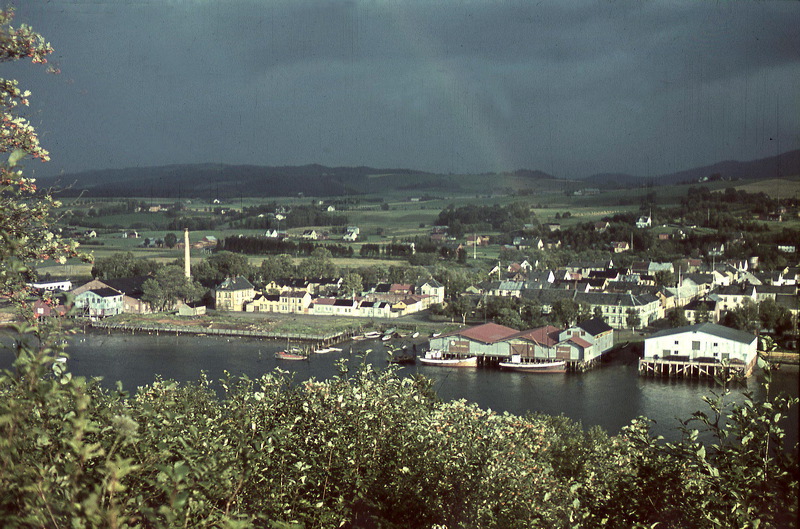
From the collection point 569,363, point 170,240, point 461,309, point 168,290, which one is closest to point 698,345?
point 569,363

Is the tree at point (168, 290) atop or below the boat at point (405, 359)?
atop

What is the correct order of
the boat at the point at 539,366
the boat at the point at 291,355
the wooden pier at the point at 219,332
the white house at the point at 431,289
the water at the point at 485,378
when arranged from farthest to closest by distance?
1. the white house at the point at 431,289
2. the wooden pier at the point at 219,332
3. the boat at the point at 291,355
4. the boat at the point at 539,366
5. the water at the point at 485,378

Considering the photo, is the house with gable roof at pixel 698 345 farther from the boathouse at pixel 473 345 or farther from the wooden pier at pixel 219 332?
the wooden pier at pixel 219 332

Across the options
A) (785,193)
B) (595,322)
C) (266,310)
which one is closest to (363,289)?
(266,310)

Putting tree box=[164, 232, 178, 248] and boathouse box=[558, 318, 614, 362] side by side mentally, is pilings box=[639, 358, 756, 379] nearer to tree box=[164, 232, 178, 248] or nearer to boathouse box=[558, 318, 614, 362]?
boathouse box=[558, 318, 614, 362]

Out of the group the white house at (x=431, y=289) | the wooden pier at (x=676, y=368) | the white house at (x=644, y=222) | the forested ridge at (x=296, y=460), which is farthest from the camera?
the white house at (x=644, y=222)

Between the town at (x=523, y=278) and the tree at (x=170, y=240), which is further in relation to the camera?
the tree at (x=170, y=240)

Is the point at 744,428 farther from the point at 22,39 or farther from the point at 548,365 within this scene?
the point at 548,365

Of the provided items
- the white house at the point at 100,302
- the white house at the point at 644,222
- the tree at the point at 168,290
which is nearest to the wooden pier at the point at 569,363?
the tree at the point at 168,290
